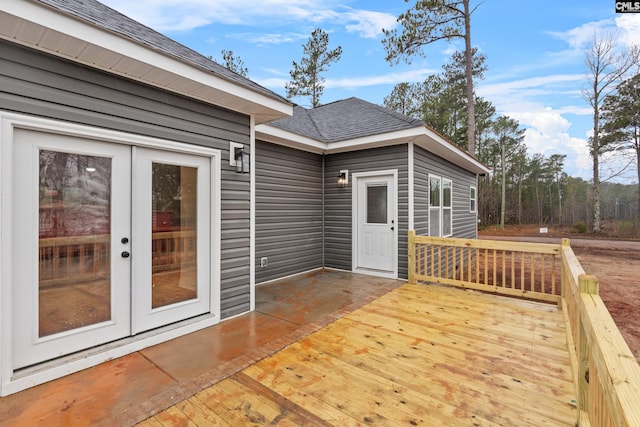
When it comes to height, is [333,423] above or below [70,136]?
below

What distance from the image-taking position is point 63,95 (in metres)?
2.30

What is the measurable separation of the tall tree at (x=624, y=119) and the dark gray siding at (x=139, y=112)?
1793 cm

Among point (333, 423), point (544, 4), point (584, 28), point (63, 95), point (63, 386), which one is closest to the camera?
point (333, 423)

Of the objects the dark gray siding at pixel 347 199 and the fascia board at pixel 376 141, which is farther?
the dark gray siding at pixel 347 199

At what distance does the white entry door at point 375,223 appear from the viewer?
551 cm

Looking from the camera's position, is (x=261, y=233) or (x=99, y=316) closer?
(x=99, y=316)

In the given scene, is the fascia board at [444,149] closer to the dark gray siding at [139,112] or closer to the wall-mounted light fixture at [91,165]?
the dark gray siding at [139,112]

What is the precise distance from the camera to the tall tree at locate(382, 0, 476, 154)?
1002 cm

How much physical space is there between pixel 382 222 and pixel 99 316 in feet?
14.8

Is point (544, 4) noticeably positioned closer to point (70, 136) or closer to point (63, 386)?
point (70, 136)

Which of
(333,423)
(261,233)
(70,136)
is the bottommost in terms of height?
(333,423)

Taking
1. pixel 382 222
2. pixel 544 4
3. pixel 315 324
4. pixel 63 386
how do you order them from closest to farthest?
1. pixel 63 386
2. pixel 315 324
3. pixel 382 222
4. pixel 544 4

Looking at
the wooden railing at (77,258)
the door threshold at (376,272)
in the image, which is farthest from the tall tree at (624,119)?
the wooden railing at (77,258)

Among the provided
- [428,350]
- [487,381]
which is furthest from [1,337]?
[487,381]
